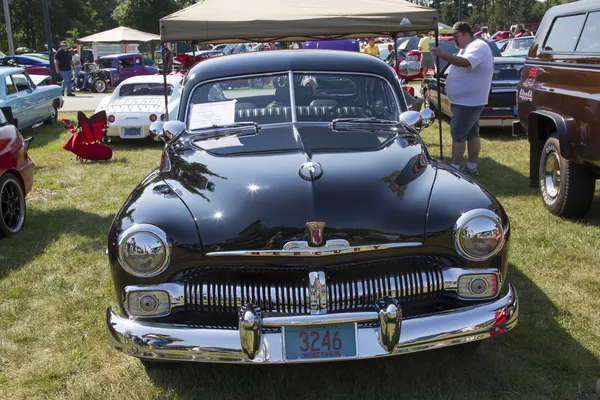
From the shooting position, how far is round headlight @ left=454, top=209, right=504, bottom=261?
116 inches

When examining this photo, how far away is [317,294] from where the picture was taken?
280cm

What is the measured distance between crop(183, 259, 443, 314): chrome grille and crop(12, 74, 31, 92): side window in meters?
10.8

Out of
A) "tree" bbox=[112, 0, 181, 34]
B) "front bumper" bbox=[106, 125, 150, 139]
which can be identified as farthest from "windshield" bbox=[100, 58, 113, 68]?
"tree" bbox=[112, 0, 181, 34]

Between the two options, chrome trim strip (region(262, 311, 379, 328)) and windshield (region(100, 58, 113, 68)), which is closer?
chrome trim strip (region(262, 311, 379, 328))

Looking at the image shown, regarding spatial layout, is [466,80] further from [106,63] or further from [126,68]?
[106,63]

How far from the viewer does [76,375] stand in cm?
344

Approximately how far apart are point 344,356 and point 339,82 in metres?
2.29

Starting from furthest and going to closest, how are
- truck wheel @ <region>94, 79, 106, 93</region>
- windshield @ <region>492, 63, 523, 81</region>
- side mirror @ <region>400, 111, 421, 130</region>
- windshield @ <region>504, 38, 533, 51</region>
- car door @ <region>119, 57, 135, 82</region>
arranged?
car door @ <region>119, 57, 135, 82</region>, truck wheel @ <region>94, 79, 106, 93</region>, windshield @ <region>504, 38, 533, 51</region>, windshield @ <region>492, 63, 523, 81</region>, side mirror @ <region>400, 111, 421, 130</region>

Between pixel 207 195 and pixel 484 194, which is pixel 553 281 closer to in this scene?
pixel 484 194

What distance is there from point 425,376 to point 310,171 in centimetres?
126

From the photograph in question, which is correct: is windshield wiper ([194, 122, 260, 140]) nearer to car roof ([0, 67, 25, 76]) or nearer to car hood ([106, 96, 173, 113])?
car hood ([106, 96, 173, 113])

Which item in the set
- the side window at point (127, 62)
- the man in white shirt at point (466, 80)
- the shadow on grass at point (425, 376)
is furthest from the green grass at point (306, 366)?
the side window at point (127, 62)

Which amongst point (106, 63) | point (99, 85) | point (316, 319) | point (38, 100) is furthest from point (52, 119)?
point (316, 319)

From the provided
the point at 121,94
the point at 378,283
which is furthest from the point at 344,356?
the point at 121,94
